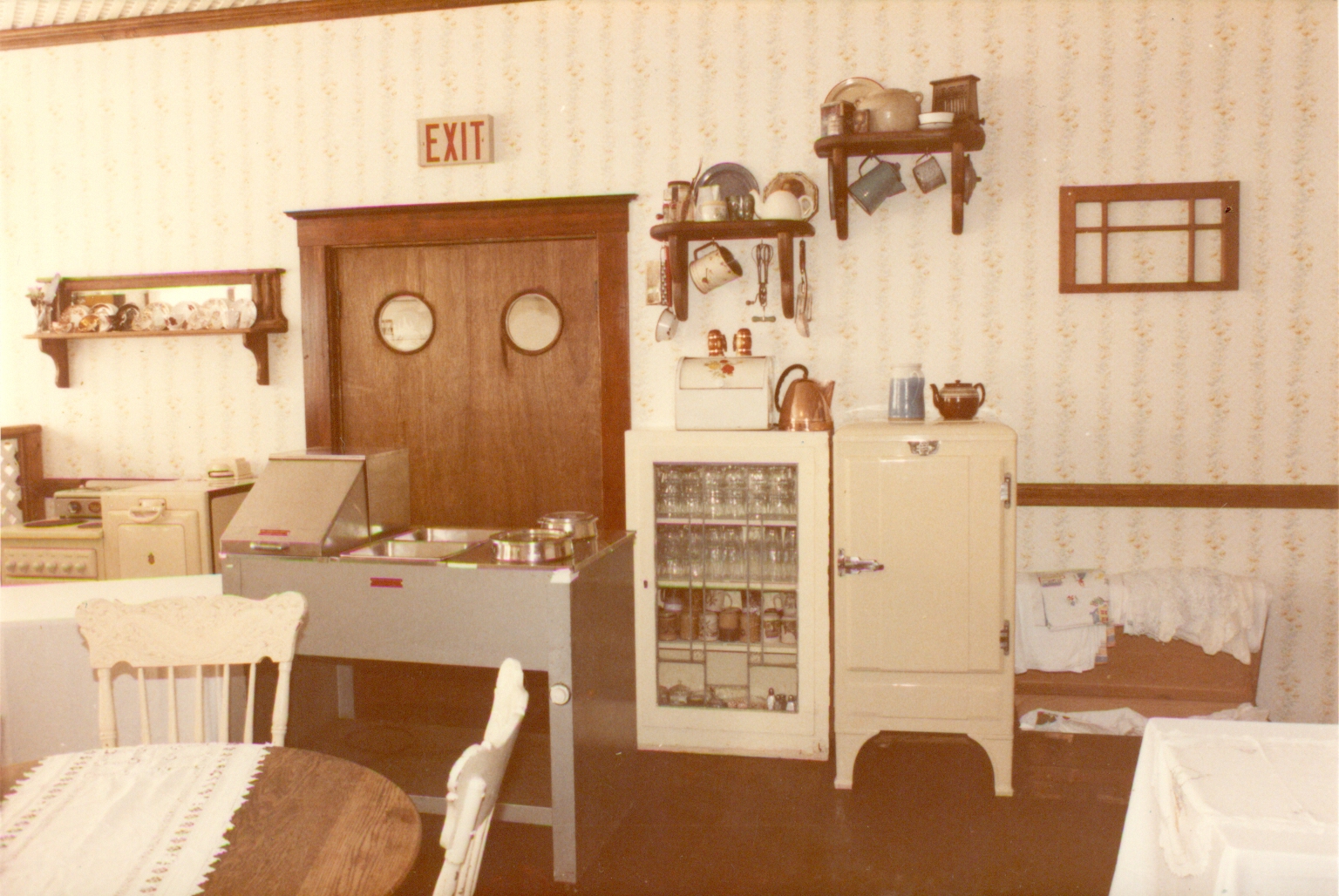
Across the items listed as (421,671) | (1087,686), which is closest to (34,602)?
(421,671)

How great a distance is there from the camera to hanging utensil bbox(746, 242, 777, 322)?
3.86 metres

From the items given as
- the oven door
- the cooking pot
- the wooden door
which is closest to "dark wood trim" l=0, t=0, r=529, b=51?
the wooden door

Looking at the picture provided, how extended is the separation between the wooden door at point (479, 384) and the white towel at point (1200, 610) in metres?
2.13

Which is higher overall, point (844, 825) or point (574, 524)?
point (574, 524)

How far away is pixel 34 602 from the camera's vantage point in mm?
2949

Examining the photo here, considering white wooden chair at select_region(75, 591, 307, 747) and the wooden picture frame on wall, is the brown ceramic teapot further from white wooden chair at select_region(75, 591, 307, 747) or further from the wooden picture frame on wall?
white wooden chair at select_region(75, 591, 307, 747)

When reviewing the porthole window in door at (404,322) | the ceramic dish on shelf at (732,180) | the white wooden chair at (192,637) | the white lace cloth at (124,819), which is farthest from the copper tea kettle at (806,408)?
the white lace cloth at (124,819)

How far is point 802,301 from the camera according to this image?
3760mm

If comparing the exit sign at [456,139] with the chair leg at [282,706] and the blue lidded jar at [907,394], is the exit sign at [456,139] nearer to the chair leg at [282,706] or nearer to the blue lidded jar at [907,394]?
the blue lidded jar at [907,394]

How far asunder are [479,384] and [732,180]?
1.41 m

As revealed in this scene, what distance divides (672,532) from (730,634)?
44cm

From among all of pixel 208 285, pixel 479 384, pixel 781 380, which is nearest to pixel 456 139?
pixel 479 384

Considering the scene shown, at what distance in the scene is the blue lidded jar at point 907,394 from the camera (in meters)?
3.52

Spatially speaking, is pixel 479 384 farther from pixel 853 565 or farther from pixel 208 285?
pixel 853 565
